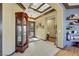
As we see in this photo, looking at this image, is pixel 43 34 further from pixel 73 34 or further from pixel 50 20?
pixel 73 34

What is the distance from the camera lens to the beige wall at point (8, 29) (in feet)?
13.5

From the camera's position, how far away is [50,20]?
898 cm

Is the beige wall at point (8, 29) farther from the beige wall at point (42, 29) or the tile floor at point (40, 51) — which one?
the beige wall at point (42, 29)

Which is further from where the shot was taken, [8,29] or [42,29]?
[42,29]

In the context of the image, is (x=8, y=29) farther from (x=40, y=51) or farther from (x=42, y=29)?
(x=42, y=29)

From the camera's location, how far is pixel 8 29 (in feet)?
14.7

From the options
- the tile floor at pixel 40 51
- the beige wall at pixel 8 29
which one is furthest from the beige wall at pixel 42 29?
the beige wall at pixel 8 29

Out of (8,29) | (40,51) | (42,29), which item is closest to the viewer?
(8,29)

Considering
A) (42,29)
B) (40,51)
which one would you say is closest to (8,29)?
(40,51)

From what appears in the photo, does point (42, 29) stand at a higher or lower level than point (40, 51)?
higher

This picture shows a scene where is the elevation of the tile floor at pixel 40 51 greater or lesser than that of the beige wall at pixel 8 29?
lesser

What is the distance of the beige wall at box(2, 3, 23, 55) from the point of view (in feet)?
A: 13.5

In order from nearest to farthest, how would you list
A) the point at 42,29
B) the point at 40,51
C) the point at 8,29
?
the point at 8,29 < the point at 40,51 < the point at 42,29

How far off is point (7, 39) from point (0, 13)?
102 centimetres
